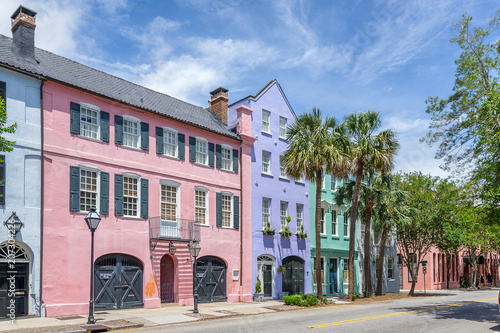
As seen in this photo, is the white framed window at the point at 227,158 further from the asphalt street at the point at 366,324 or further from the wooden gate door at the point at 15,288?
the wooden gate door at the point at 15,288

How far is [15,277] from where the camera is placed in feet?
58.7

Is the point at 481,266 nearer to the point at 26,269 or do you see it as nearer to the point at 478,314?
the point at 478,314

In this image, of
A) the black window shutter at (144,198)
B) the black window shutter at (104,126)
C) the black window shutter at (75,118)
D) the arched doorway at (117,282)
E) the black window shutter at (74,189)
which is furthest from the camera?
the black window shutter at (144,198)

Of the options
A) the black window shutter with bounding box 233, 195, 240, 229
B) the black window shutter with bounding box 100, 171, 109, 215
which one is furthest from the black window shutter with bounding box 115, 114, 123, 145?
the black window shutter with bounding box 233, 195, 240, 229

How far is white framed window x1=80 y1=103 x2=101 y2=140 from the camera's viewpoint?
68.8 feet

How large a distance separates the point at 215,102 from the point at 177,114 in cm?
536

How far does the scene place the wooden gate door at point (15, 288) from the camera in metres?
17.4

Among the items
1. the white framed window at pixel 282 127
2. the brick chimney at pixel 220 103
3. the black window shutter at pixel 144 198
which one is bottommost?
the black window shutter at pixel 144 198

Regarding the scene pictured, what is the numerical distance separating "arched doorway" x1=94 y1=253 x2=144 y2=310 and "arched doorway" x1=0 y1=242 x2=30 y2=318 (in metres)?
2.96

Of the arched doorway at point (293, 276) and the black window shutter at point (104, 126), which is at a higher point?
the black window shutter at point (104, 126)

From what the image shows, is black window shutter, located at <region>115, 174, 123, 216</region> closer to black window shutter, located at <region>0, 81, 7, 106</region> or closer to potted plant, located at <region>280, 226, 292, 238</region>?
black window shutter, located at <region>0, 81, 7, 106</region>

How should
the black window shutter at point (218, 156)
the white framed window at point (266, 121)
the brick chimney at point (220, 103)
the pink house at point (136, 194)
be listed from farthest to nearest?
the white framed window at point (266, 121) < the brick chimney at point (220, 103) < the black window shutter at point (218, 156) < the pink house at point (136, 194)

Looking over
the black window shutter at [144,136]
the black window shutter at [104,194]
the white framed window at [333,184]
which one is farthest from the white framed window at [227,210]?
the white framed window at [333,184]

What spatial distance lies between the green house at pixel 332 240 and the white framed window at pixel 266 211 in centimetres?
446
